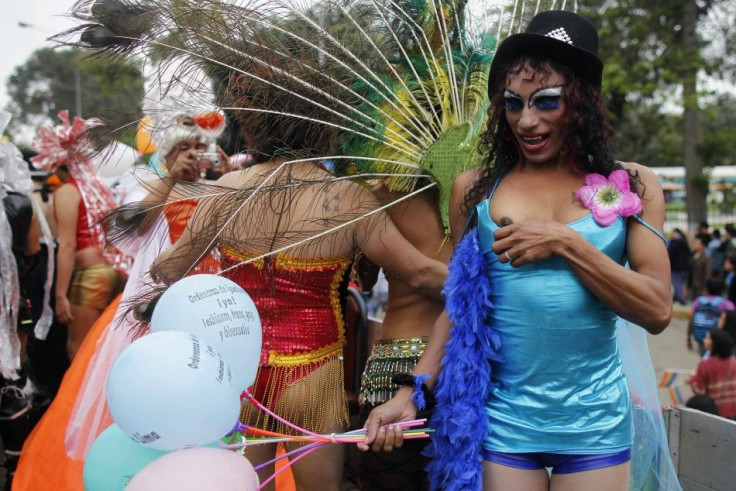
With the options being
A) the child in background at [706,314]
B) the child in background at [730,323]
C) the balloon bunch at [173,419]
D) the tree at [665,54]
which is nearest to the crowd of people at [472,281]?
the balloon bunch at [173,419]

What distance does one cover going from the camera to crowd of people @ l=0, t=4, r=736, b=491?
2.03m

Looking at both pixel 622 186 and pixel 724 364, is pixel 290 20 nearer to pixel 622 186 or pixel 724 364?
pixel 622 186

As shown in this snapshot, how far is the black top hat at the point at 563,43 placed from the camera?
80.1 inches

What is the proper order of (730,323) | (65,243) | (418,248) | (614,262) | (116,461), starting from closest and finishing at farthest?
(614,262) < (116,461) < (418,248) < (65,243) < (730,323)

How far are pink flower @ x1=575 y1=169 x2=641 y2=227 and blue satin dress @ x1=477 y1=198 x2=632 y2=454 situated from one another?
0.08ft

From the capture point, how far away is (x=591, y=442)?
2.02 m

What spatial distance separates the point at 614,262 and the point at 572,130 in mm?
394

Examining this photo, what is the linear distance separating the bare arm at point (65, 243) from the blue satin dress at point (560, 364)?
4074 millimetres

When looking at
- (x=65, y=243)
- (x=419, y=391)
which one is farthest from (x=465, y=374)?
(x=65, y=243)

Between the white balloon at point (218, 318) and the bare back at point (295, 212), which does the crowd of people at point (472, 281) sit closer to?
the bare back at point (295, 212)

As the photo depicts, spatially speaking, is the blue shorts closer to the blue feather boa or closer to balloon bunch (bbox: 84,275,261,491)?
the blue feather boa

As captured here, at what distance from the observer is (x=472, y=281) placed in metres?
2.17

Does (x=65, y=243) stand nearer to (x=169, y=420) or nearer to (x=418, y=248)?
(x=418, y=248)

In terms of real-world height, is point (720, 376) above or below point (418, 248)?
below
